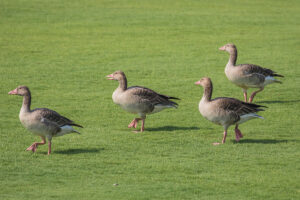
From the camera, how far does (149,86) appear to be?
2095 cm

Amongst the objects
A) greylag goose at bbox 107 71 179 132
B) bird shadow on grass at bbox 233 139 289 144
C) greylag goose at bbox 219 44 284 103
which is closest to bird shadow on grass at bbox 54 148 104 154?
greylag goose at bbox 107 71 179 132

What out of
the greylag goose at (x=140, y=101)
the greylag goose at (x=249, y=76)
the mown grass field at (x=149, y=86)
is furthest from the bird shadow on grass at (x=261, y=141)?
the greylag goose at (x=249, y=76)

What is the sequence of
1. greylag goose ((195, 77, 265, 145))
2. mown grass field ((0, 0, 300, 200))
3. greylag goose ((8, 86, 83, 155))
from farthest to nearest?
greylag goose ((195, 77, 265, 145)), greylag goose ((8, 86, 83, 155)), mown grass field ((0, 0, 300, 200))

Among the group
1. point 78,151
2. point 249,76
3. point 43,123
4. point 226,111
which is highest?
point 249,76

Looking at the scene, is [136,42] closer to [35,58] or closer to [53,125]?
[35,58]

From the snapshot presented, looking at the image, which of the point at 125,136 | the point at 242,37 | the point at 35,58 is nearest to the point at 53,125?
the point at 125,136

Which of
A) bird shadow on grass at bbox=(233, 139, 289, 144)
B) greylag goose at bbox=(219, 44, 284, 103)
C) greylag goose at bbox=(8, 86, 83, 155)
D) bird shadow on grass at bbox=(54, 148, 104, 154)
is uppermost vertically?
greylag goose at bbox=(219, 44, 284, 103)

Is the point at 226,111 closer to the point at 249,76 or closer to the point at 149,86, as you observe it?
the point at 249,76

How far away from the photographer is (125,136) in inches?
593

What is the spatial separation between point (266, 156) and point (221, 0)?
29.0 meters

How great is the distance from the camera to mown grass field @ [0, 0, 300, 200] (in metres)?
11.6

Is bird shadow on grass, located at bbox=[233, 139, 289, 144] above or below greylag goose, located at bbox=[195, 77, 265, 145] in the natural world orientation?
below

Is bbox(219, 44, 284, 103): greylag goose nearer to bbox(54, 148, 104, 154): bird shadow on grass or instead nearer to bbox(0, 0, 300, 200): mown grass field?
bbox(0, 0, 300, 200): mown grass field

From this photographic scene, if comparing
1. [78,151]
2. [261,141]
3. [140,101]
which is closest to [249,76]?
[261,141]
